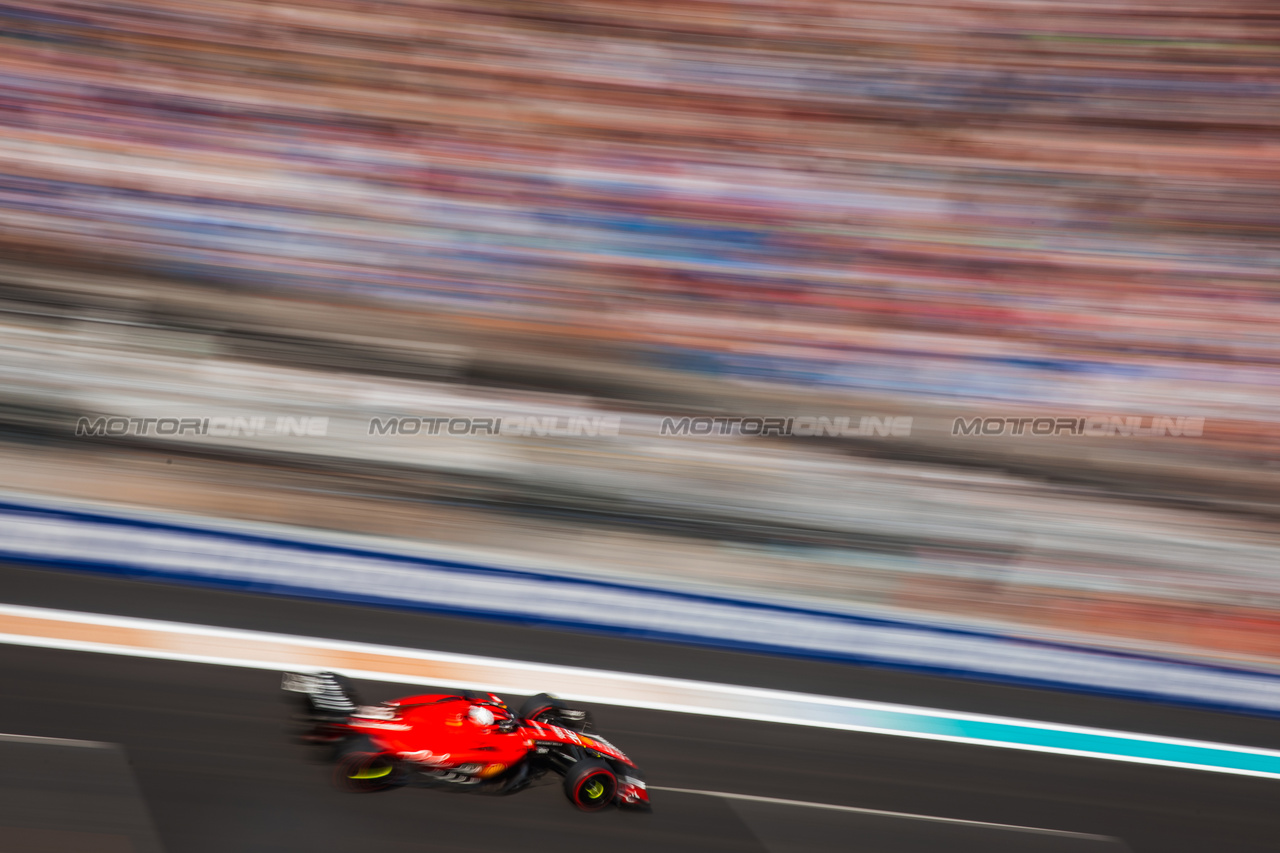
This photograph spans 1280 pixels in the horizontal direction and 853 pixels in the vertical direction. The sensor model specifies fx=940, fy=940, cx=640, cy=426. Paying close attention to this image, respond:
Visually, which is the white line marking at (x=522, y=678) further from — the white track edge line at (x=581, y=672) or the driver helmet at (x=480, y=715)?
the driver helmet at (x=480, y=715)

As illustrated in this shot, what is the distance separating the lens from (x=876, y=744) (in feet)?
13.2

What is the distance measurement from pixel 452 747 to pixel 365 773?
0.99 feet

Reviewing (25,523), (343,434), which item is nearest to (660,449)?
(343,434)

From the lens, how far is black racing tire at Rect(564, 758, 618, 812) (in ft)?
9.86

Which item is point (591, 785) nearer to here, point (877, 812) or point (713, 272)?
point (877, 812)

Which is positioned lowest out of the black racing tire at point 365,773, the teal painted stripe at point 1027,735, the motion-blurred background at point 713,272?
the teal painted stripe at point 1027,735

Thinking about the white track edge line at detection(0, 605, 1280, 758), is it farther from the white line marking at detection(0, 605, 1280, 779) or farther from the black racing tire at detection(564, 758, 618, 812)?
the black racing tire at detection(564, 758, 618, 812)

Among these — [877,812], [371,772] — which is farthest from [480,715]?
[877,812]

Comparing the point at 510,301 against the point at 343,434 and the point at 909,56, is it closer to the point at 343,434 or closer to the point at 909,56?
the point at 343,434

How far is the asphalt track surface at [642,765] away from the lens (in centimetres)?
297

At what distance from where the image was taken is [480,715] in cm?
295

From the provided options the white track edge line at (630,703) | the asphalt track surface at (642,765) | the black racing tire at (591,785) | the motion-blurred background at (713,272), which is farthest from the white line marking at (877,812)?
the motion-blurred background at (713,272)

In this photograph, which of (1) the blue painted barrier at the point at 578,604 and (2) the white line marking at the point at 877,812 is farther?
(1) the blue painted barrier at the point at 578,604

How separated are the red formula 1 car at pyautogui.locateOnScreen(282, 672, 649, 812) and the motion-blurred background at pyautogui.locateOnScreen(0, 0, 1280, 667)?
69.7 inches
